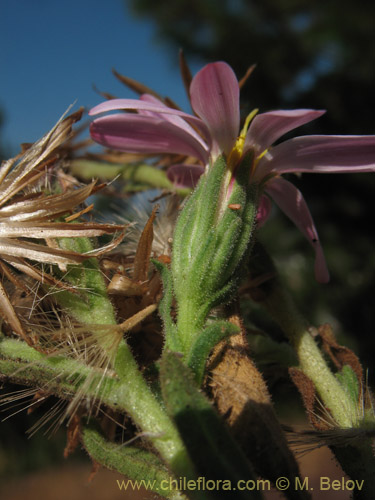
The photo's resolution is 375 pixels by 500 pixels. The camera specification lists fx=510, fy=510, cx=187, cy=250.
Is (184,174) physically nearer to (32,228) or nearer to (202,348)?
(32,228)

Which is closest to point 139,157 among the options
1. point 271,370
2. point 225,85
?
point 225,85

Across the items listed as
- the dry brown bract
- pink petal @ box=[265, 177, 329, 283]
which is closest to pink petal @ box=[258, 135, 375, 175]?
pink petal @ box=[265, 177, 329, 283]

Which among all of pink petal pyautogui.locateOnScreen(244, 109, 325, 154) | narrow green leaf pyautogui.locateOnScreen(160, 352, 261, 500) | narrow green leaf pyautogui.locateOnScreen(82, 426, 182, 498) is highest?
pink petal pyautogui.locateOnScreen(244, 109, 325, 154)

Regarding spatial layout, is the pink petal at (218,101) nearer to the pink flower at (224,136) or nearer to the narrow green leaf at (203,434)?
the pink flower at (224,136)

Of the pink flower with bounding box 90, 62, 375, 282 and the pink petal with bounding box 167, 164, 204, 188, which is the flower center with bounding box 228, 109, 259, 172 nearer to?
the pink flower with bounding box 90, 62, 375, 282

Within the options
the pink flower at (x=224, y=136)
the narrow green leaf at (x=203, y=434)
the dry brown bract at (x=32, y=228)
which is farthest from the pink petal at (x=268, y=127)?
the narrow green leaf at (x=203, y=434)

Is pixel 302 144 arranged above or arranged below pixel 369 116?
above

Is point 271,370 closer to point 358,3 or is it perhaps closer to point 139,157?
point 139,157
